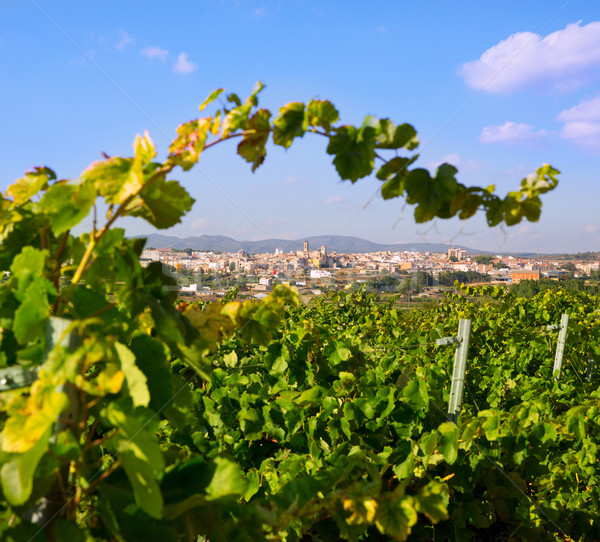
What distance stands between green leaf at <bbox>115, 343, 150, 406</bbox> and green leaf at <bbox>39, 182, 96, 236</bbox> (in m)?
0.25

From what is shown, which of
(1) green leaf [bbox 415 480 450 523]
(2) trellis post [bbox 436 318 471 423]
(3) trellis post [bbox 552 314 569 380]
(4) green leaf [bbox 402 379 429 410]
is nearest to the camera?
(1) green leaf [bbox 415 480 450 523]

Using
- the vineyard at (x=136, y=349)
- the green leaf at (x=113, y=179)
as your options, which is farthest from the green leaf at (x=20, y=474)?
the green leaf at (x=113, y=179)

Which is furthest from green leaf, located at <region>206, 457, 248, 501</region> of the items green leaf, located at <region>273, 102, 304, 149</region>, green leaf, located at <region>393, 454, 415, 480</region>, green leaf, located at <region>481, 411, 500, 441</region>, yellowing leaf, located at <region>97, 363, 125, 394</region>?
green leaf, located at <region>481, 411, 500, 441</region>

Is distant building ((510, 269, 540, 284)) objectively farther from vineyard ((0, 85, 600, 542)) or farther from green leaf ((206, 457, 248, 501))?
green leaf ((206, 457, 248, 501))

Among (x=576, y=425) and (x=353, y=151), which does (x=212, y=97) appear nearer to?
(x=353, y=151)

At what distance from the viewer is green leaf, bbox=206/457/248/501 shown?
0.87 metres

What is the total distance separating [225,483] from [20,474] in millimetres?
357

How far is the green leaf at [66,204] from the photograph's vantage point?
2.71 feet

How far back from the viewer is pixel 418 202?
0.96 metres

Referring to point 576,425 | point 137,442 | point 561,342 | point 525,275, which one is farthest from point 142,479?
point 525,275

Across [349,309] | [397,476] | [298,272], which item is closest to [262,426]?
[397,476]

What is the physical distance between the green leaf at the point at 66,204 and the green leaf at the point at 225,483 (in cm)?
51

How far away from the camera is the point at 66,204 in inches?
33.0

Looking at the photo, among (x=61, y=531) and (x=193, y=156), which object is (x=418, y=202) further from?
(x=61, y=531)
